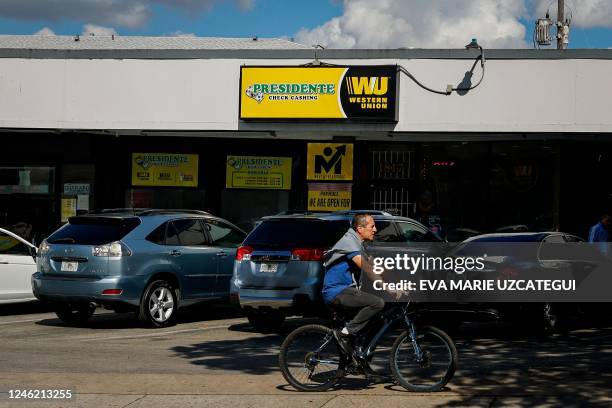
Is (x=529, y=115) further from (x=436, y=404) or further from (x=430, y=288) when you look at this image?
(x=436, y=404)

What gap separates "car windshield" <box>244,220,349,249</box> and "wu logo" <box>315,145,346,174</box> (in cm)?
955

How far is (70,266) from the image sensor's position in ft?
45.1

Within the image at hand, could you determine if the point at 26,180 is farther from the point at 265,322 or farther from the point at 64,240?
the point at 265,322

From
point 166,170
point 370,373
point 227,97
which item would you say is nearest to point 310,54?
point 227,97

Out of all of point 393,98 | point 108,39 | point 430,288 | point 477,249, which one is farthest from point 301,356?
point 108,39

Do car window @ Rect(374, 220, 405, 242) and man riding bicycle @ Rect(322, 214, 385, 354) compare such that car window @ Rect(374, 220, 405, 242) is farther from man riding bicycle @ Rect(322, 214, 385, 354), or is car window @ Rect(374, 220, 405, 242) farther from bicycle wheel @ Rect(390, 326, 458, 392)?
bicycle wheel @ Rect(390, 326, 458, 392)

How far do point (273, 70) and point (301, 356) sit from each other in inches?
504

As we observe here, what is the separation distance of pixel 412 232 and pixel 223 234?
3.41 m

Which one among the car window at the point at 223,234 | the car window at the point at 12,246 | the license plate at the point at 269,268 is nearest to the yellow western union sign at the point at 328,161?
the car window at the point at 223,234

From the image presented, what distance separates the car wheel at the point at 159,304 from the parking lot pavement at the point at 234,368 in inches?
7.6

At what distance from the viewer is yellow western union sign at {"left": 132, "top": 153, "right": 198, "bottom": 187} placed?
23391 millimetres

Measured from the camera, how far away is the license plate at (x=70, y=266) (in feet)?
45.0

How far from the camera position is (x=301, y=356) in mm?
8977

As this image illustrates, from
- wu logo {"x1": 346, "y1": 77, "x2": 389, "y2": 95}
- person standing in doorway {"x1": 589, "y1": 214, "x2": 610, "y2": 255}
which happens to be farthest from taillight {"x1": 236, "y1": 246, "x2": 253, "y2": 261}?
wu logo {"x1": 346, "y1": 77, "x2": 389, "y2": 95}
